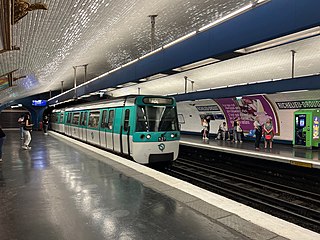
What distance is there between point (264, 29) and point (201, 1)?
1732mm

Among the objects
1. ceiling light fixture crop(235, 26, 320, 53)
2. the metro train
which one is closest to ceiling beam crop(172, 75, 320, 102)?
the metro train

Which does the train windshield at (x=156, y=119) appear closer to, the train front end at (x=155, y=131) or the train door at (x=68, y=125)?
the train front end at (x=155, y=131)

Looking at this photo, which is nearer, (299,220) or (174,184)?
(174,184)

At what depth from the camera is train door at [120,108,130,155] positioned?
8.59 m

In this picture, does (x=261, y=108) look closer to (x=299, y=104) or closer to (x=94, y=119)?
(x=299, y=104)

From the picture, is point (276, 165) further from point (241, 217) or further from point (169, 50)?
point (241, 217)

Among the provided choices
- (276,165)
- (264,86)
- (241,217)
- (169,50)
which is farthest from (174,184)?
(264,86)

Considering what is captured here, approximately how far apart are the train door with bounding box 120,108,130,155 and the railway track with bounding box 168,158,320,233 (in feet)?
8.84

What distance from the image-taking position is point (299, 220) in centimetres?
591

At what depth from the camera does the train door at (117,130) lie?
9.20m

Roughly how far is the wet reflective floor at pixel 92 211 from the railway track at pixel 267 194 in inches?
140

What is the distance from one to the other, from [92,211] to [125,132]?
17.1 feet

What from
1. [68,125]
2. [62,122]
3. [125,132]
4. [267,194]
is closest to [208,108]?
[125,132]

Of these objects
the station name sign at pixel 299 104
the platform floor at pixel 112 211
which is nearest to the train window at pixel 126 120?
the platform floor at pixel 112 211
